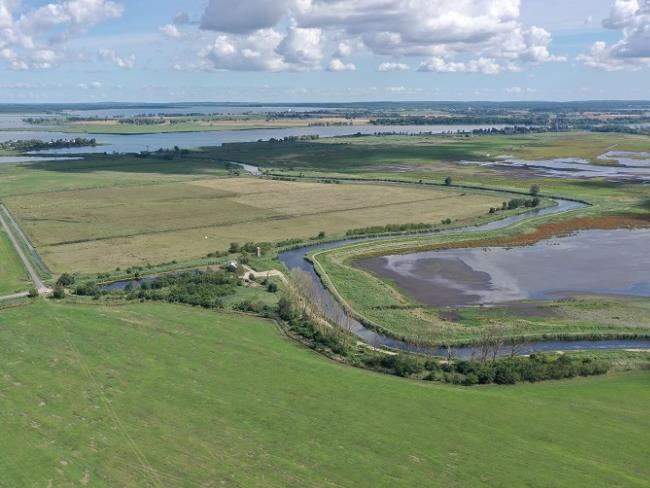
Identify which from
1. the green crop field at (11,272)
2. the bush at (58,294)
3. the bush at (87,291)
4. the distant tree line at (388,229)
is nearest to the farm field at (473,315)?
the distant tree line at (388,229)

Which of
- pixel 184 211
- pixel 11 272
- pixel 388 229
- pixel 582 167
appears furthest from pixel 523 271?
pixel 582 167

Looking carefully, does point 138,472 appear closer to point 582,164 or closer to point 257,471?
point 257,471

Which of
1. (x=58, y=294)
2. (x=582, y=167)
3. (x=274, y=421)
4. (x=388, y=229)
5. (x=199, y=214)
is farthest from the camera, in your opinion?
(x=582, y=167)

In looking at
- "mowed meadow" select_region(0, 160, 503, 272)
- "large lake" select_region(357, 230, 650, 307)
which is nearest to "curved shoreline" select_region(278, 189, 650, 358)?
"large lake" select_region(357, 230, 650, 307)

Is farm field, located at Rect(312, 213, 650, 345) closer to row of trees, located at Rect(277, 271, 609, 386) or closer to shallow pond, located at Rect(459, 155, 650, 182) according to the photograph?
row of trees, located at Rect(277, 271, 609, 386)

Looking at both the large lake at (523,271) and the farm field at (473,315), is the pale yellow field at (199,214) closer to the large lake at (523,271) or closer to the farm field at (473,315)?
the large lake at (523,271)

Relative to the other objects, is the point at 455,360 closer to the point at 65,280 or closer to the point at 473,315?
the point at 473,315
